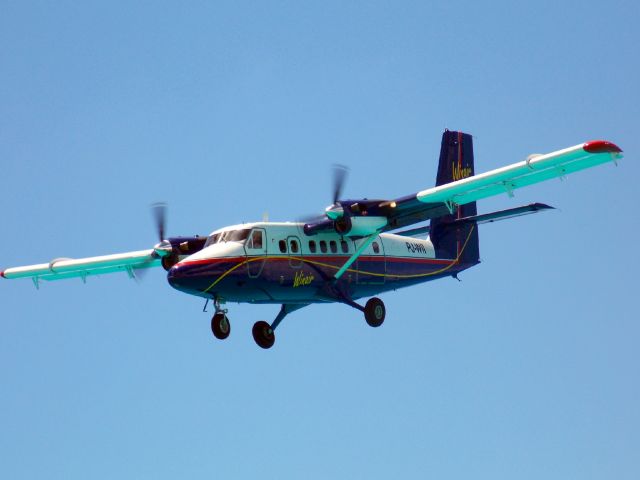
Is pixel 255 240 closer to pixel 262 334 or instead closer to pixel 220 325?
pixel 220 325

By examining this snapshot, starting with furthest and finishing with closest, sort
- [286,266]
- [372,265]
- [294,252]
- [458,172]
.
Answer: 1. [458,172]
2. [372,265]
3. [294,252]
4. [286,266]

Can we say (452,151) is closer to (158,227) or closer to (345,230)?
(345,230)

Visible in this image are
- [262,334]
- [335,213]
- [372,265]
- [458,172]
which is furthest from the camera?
[458,172]

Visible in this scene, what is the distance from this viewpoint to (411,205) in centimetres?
3834

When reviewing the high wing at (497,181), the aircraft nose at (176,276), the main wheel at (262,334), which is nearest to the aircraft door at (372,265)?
the high wing at (497,181)

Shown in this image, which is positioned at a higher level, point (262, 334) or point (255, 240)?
point (255, 240)

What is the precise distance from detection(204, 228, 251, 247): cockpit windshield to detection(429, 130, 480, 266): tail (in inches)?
340

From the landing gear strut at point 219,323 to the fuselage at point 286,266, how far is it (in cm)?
32

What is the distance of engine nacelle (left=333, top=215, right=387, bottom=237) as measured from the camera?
3853 cm

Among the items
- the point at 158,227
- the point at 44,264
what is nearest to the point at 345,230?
the point at 158,227

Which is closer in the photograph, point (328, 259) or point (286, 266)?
point (286, 266)

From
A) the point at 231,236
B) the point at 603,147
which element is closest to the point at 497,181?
the point at 603,147

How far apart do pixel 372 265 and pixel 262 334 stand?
13.9 feet

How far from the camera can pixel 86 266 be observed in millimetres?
43844
